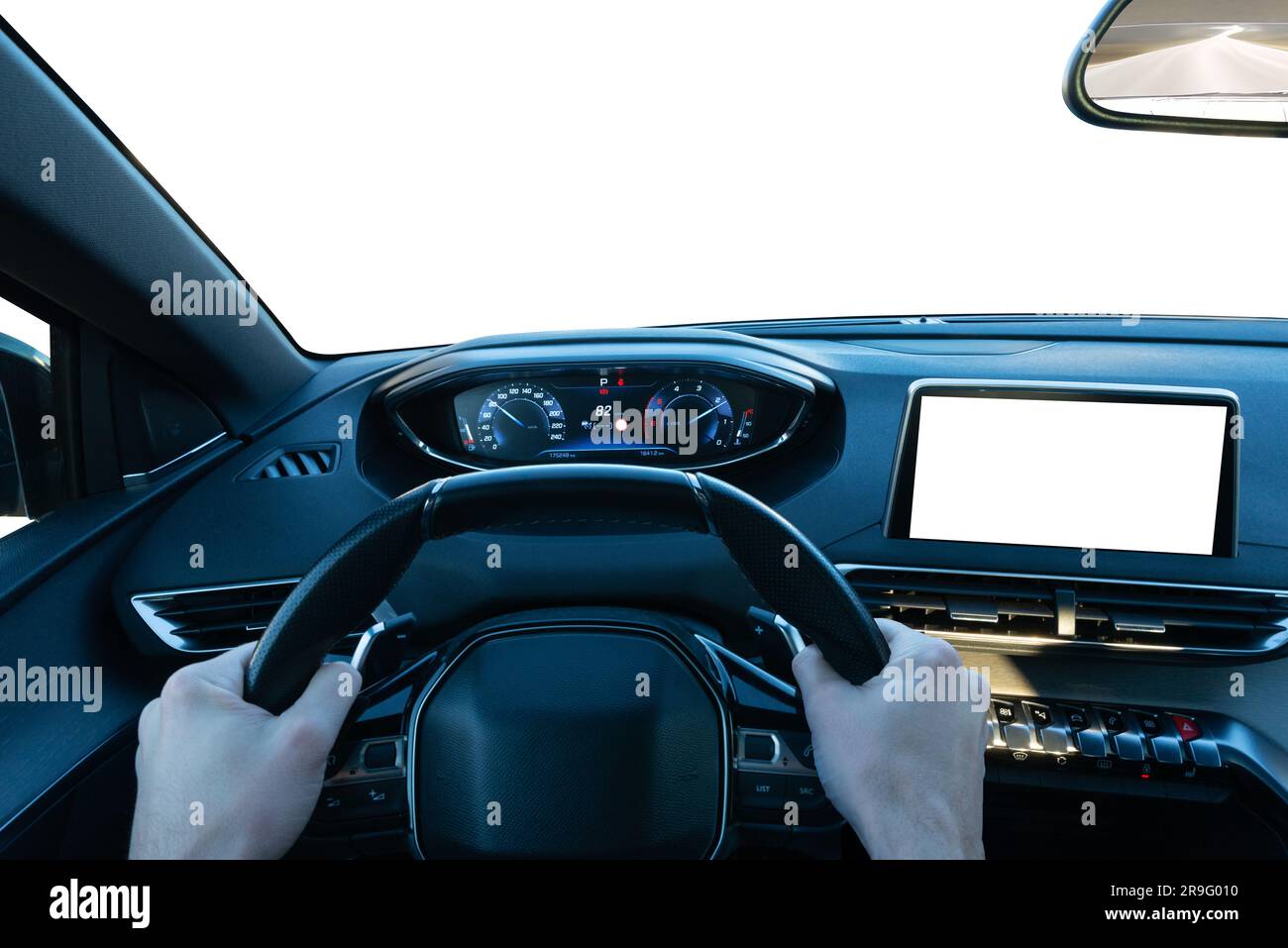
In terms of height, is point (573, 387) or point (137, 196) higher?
point (137, 196)

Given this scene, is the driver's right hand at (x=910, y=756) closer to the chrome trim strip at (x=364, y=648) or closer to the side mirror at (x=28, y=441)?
the chrome trim strip at (x=364, y=648)

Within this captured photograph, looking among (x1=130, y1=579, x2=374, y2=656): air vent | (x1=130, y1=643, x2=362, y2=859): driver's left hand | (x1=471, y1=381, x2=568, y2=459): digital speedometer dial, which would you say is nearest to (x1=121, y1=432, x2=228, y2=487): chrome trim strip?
(x1=130, y1=579, x2=374, y2=656): air vent

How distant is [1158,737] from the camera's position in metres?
2.08

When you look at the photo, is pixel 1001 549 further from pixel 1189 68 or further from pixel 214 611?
pixel 214 611

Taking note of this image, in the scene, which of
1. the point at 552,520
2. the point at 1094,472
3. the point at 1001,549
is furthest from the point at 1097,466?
the point at 552,520

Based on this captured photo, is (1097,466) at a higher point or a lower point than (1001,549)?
higher

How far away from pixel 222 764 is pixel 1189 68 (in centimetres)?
314

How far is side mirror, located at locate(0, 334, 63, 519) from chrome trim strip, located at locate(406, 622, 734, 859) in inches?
58.8

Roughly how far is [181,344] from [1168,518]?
2.63m

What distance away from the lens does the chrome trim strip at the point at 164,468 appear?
2.51 meters

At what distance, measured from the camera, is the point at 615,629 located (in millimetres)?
1774

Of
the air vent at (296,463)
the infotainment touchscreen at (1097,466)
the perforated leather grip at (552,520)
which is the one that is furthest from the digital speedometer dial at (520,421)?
the perforated leather grip at (552,520)
